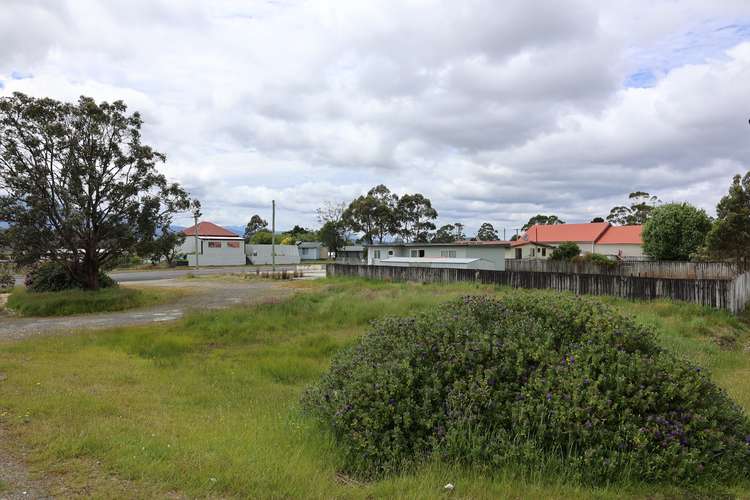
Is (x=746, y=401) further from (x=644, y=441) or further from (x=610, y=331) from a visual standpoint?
(x=644, y=441)

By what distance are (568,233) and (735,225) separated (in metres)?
35.5

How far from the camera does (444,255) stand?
3862cm

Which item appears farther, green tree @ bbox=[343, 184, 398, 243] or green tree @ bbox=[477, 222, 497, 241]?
green tree @ bbox=[477, 222, 497, 241]

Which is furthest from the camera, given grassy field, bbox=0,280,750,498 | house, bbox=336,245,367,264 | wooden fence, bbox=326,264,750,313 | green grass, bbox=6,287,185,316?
house, bbox=336,245,367,264

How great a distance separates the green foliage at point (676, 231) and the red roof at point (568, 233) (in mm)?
18504

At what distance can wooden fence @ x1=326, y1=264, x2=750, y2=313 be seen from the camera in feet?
52.1

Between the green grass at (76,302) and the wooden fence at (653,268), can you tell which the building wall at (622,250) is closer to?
the wooden fence at (653,268)

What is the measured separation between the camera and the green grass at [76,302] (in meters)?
17.7

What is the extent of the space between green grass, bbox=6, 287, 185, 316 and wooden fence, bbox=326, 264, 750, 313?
13461mm

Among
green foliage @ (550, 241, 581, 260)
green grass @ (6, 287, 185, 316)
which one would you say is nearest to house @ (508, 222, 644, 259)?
green foliage @ (550, 241, 581, 260)

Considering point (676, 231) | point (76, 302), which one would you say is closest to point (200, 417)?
point (76, 302)

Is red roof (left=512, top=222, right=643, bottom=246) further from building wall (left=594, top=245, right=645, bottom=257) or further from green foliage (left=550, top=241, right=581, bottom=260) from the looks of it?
green foliage (left=550, top=241, right=581, bottom=260)

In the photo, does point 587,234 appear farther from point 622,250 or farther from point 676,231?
point 676,231

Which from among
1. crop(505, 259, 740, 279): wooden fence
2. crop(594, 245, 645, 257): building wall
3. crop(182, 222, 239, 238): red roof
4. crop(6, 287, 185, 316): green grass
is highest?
crop(182, 222, 239, 238): red roof
